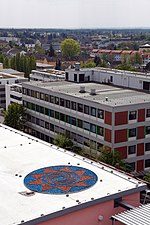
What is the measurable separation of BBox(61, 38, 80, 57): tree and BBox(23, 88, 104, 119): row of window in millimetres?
127027

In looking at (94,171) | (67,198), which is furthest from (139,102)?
(67,198)

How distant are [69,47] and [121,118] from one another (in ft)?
476

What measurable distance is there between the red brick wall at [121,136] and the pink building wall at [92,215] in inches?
784

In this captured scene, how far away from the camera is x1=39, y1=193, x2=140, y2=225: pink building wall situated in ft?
72.6

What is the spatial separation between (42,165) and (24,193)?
203 inches

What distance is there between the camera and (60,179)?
2622 centimetres

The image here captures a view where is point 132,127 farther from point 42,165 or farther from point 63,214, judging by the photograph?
point 63,214

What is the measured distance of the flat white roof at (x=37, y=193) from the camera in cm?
2200

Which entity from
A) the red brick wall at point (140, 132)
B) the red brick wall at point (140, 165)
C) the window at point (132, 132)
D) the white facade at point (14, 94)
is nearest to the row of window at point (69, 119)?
the window at point (132, 132)

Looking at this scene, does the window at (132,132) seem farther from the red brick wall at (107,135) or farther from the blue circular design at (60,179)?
the blue circular design at (60,179)

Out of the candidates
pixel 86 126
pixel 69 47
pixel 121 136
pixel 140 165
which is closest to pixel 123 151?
pixel 121 136

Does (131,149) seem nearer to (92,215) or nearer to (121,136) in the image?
(121,136)

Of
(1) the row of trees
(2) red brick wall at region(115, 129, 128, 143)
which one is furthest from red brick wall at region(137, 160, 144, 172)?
(1) the row of trees

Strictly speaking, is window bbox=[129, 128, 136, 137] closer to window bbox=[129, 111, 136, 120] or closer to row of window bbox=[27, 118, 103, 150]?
window bbox=[129, 111, 136, 120]
